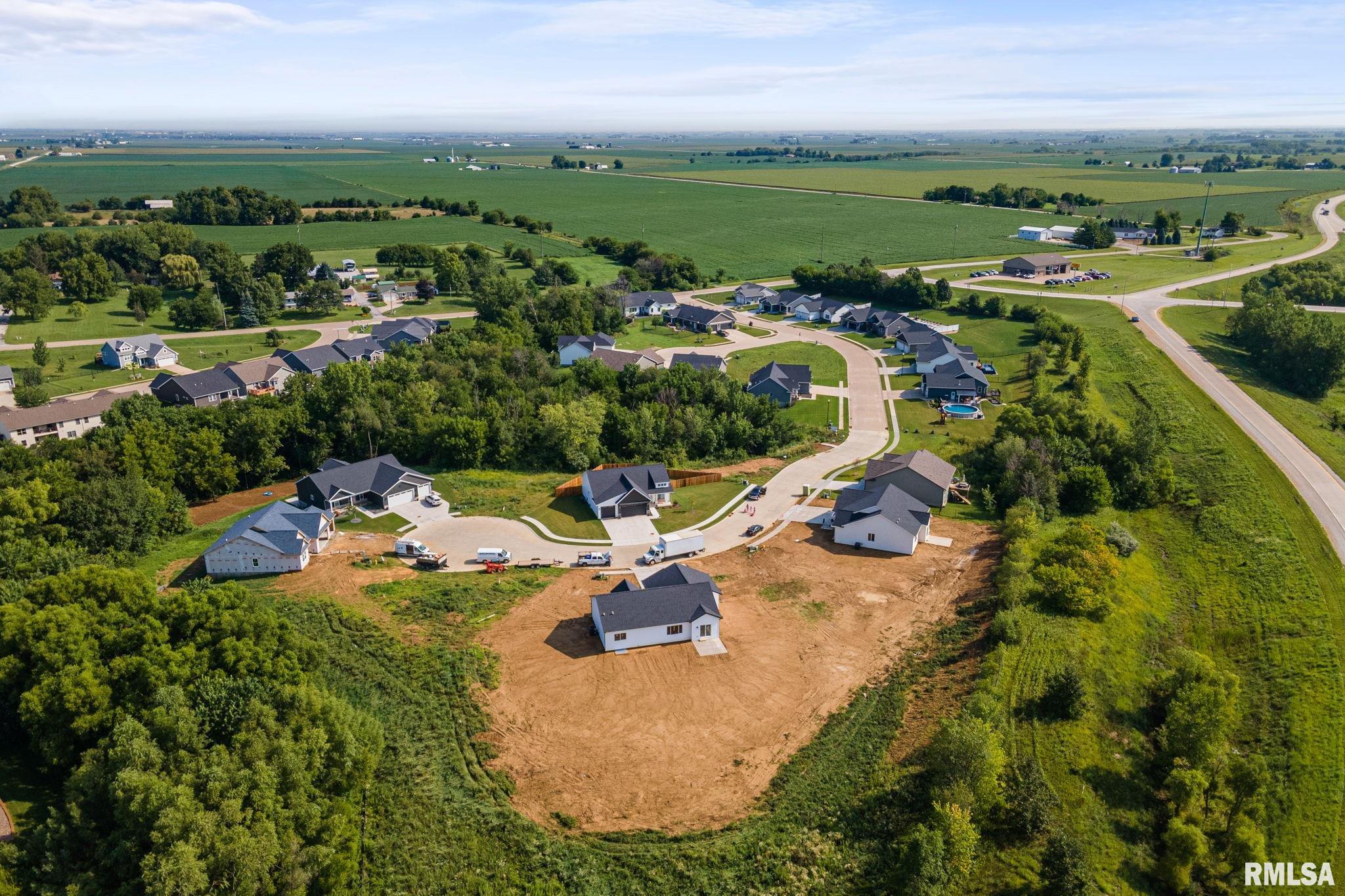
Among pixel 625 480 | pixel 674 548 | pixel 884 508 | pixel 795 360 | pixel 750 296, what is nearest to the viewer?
pixel 674 548

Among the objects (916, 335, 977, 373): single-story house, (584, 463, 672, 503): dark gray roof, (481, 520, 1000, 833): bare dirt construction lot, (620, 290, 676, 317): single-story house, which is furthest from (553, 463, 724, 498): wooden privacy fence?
(620, 290, 676, 317): single-story house

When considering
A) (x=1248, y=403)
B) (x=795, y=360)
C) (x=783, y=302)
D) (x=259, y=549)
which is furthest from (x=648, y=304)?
(x=259, y=549)

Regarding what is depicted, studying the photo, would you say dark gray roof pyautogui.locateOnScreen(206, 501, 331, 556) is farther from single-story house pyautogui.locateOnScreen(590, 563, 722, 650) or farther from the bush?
the bush

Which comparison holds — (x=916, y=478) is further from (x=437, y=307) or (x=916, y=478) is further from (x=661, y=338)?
(x=437, y=307)

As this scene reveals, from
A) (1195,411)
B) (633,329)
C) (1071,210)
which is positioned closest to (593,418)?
(633,329)

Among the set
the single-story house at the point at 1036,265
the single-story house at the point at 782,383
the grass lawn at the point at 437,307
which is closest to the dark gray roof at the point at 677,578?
the single-story house at the point at 782,383

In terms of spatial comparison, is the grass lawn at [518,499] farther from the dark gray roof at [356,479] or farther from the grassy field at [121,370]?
the grassy field at [121,370]
